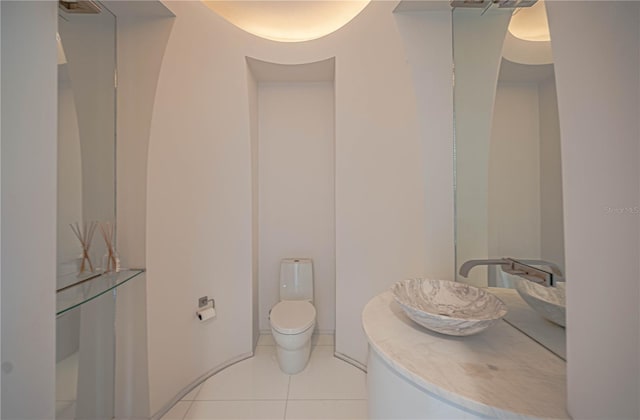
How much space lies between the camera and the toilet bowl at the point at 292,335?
74.1 inches

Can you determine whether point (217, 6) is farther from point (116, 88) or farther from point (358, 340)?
point (358, 340)

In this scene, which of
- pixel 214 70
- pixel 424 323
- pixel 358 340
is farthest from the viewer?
pixel 358 340

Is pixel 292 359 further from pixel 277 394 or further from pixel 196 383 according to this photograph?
pixel 196 383

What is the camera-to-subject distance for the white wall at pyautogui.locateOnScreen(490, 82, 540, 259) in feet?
3.46

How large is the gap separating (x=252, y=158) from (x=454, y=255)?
174 centimetres

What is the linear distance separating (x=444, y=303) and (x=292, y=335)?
113 cm

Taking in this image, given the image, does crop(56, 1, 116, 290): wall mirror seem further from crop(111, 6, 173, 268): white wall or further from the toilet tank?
the toilet tank

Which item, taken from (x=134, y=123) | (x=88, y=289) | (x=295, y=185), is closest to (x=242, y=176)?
(x=295, y=185)

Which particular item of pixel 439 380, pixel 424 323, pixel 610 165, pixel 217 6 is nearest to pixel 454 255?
pixel 424 323

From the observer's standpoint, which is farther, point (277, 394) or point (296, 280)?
point (296, 280)

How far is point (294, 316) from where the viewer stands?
6.67 ft

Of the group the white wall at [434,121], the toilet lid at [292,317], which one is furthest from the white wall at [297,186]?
the white wall at [434,121]

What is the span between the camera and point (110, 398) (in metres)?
1.48

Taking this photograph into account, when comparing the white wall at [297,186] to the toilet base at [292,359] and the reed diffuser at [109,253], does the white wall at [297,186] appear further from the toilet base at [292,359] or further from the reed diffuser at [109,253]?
the reed diffuser at [109,253]
